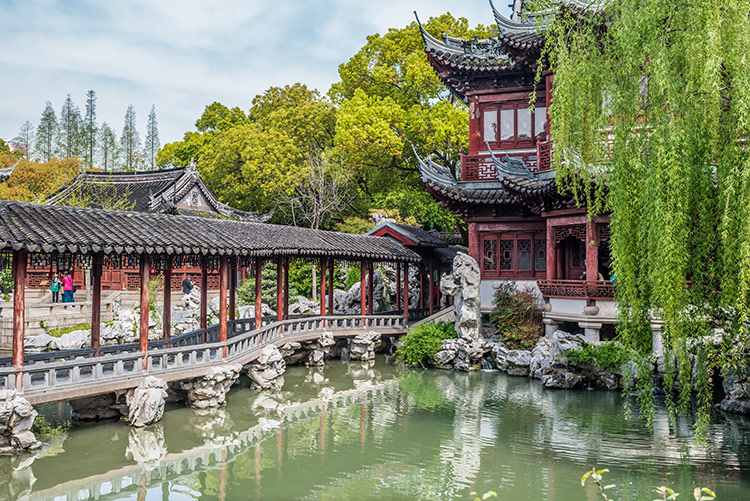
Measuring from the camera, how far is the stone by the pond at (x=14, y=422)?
7.64 meters

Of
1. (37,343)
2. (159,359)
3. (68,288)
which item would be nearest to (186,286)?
(68,288)

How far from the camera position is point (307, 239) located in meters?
15.0

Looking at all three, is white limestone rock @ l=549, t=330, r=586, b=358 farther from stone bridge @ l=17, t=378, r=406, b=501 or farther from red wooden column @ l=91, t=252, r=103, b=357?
red wooden column @ l=91, t=252, r=103, b=357

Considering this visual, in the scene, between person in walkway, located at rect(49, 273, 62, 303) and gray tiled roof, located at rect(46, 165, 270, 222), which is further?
gray tiled roof, located at rect(46, 165, 270, 222)

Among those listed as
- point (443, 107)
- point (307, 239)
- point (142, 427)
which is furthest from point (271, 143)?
point (142, 427)

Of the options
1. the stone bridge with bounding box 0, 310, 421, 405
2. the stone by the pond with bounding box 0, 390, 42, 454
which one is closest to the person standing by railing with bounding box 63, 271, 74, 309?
the stone bridge with bounding box 0, 310, 421, 405

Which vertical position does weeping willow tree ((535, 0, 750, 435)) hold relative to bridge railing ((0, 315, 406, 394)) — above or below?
above

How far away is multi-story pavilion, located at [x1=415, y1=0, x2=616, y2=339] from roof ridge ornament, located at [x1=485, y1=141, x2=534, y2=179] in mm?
27

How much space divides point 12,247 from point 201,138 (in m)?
32.1

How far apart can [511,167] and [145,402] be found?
Result: 10.6 m

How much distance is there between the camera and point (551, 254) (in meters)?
14.7

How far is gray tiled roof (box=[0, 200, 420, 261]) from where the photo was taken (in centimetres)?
811

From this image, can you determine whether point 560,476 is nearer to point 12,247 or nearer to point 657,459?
point 657,459

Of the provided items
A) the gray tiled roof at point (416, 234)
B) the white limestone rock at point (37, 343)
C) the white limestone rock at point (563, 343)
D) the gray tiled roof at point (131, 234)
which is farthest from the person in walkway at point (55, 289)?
the white limestone rock at point (563, 343)
